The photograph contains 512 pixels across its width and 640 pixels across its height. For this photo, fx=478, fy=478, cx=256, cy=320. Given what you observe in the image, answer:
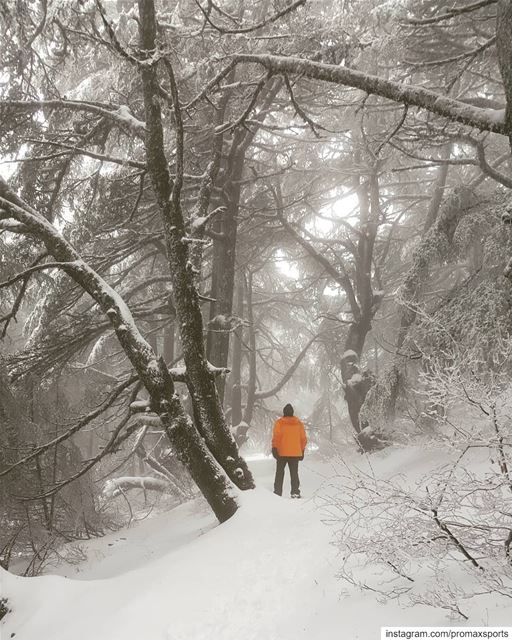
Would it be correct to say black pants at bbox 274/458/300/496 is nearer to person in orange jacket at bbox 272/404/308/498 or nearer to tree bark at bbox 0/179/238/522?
person in orange jacket at bbox 272/404/308/498

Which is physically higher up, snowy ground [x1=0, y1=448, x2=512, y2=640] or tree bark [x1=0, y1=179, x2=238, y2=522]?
tree bark [x1=0, y1=179, x2=238, y2=522]

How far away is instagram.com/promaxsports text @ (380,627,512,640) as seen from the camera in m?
2.54

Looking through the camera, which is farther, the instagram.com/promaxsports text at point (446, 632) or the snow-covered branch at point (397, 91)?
the snow-covered branch at point (397, 91)

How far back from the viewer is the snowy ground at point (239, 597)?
3.22 metres

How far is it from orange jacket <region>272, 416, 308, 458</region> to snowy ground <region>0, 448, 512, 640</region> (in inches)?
67.0

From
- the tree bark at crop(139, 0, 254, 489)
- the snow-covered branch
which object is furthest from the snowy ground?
the snow-covered branch

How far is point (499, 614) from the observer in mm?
2652

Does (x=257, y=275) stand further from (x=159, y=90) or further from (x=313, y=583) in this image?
(x=313, y=583)

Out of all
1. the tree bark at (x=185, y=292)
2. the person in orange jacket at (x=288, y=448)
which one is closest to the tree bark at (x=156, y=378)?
the tree bark at (x=185, y=292)

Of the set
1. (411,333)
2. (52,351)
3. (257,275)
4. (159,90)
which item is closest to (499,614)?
(411,333)

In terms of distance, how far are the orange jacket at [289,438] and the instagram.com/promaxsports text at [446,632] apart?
4532mm

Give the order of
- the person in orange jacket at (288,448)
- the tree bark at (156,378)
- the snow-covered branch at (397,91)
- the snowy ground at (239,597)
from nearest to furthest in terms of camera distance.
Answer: the snowy ground at (239,597) → the snow-covered branch at (397,91) → the tree bark at (156,378) → the person in orange jacket at (288,448)

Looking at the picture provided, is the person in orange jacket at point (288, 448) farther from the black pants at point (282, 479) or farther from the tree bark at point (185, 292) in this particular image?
the tree bark at point (185, 292)

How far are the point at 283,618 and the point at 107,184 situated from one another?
22.5ft
